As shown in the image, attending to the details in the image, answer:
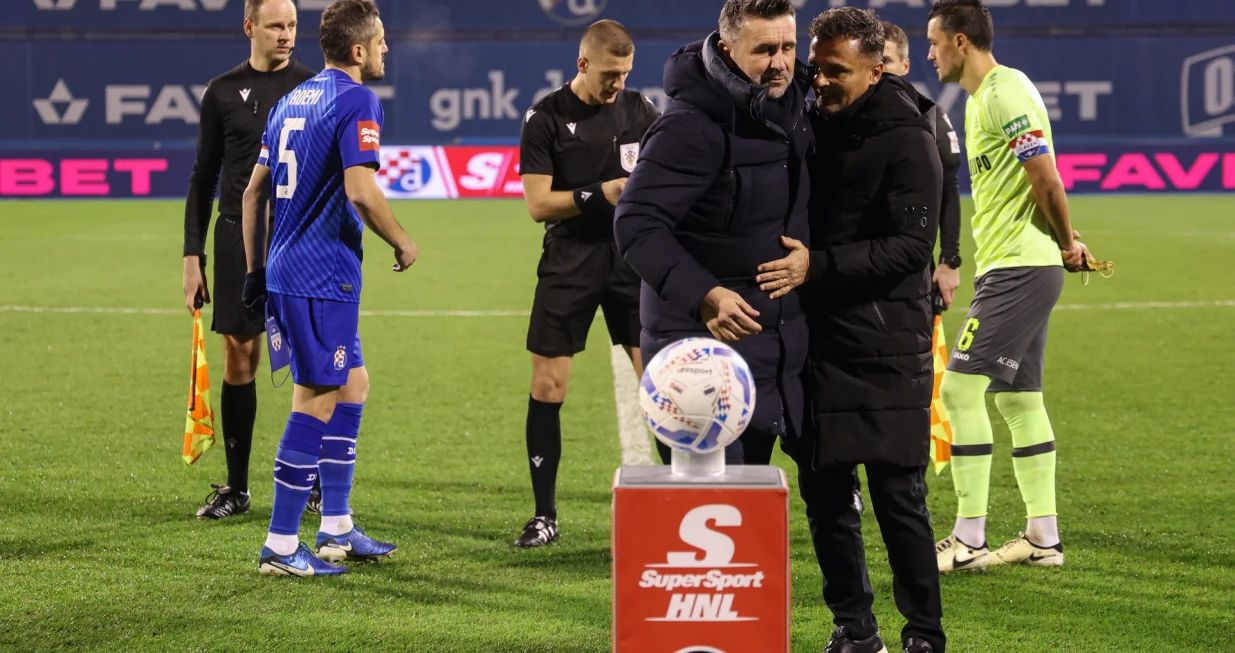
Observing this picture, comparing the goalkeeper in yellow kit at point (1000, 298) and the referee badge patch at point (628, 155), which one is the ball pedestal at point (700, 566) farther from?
the referee badge patch at point (628, 155)

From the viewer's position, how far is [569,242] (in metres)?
4.95

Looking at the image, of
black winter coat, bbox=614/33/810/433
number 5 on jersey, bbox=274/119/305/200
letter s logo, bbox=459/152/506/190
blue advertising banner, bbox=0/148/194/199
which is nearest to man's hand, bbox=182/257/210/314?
number 5 on jersey, bbox=274/119/305/200

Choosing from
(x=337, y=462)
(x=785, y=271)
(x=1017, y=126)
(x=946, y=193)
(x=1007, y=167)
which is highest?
(x=1017, y=126)

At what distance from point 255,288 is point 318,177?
46 centimetres

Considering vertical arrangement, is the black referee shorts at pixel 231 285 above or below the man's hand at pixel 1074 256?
below

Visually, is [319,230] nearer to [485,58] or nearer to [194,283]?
[194,283]

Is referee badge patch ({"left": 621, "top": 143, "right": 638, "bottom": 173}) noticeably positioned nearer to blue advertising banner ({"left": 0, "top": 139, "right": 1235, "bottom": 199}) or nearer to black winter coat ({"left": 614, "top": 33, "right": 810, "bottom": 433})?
black winter coat ({"left": 614, "top": 33, "right": 810, "bottom": 433})

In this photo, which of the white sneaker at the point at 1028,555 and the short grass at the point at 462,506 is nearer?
the short grass at the point at 462,506

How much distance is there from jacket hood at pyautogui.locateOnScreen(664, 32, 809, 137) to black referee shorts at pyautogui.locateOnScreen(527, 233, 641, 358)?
167cm

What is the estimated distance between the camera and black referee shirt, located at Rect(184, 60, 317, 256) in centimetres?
514

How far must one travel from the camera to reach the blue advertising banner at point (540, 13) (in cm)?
2575

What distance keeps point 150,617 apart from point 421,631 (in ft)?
2.52

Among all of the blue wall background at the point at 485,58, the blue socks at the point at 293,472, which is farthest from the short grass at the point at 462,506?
the blue wall background at the point at 485,58

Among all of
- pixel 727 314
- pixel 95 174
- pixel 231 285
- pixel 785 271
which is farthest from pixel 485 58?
pixel 727 314
